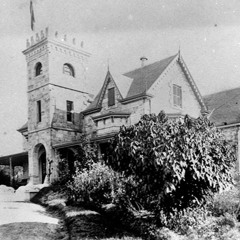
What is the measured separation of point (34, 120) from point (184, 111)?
1088 centimetres

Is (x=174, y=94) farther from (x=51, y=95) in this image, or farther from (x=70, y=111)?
(x=51, y=95)

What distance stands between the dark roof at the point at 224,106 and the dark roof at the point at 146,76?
4.79 meters

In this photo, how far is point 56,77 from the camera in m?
23.0

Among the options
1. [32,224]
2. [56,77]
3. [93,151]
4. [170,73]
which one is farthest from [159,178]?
[56,77]

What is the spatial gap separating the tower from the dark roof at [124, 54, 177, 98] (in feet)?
14.4

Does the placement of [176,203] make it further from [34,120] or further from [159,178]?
[34,120]

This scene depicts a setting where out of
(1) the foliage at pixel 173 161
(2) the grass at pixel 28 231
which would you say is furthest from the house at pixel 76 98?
(1) the foliage at pixel 173 161

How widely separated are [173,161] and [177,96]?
50.7 feet

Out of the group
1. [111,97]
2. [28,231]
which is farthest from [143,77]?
[28,231]

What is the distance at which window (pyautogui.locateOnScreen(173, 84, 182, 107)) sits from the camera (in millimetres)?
22078

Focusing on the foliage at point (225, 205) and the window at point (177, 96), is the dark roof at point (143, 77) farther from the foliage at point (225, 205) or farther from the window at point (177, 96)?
the foliage at point (225, 205)

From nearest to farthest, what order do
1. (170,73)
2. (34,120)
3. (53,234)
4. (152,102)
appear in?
1. (53,234)
2. (152,102)
3. (170,73)
4. (34,120)

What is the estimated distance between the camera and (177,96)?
879 inches

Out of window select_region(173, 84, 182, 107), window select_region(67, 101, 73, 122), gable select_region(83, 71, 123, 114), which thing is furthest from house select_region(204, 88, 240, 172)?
window select_region(67, 101, 73, 122)
